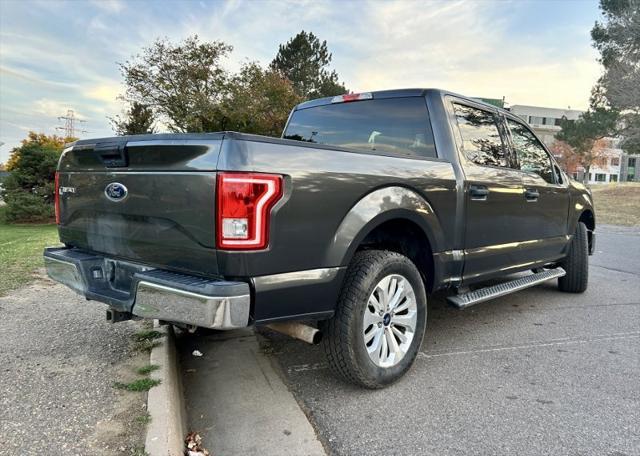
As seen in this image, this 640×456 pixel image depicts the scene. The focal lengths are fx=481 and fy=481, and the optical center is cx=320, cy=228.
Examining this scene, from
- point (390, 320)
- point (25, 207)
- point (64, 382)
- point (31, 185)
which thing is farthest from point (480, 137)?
point (31, 185)

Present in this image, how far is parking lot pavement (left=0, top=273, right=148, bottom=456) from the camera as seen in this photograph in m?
2.27

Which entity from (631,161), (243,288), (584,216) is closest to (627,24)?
(584,216)

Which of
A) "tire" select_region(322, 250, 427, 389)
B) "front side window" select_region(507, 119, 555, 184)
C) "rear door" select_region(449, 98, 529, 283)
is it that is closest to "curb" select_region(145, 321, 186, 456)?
"tire" select_region(322, 250, 427, 389)

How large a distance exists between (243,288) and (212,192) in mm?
482

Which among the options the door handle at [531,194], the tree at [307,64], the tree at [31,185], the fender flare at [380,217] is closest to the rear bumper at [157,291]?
the fender flare at [380,217]

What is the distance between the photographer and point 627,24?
79.5ft

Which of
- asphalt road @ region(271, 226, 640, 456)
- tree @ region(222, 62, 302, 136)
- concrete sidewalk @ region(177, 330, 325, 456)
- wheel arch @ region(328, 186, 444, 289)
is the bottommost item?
concrete sidewalk @ region(177, 330, 325, 456)

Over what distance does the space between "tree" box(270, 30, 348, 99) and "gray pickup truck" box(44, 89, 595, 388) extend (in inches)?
1413

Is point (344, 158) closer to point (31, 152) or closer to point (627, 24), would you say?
point (31, 152)

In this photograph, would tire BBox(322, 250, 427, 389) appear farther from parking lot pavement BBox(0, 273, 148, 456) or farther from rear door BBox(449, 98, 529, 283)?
parking lot pavement BBox(0, 273, 148, 456)

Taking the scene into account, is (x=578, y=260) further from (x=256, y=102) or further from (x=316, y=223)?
(x=256, y=102)

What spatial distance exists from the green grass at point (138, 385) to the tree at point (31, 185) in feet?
51.2

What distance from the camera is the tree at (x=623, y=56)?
898 inches

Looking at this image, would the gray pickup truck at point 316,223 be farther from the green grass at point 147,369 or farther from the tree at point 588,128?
the tree at point 588,128
